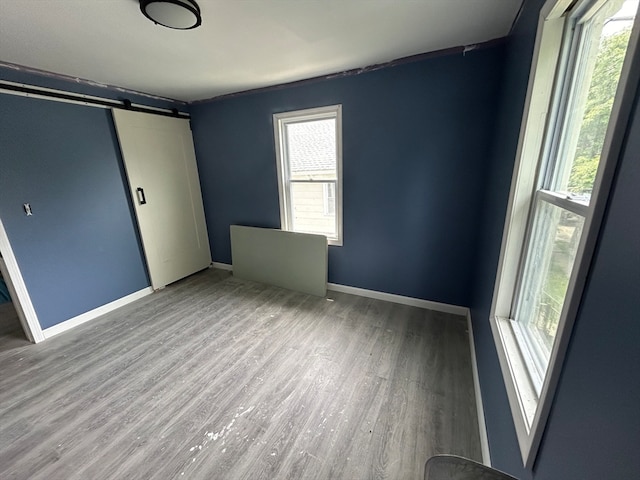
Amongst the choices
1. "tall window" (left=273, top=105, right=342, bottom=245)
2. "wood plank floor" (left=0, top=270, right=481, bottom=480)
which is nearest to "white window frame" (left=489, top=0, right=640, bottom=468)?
"wood plank floor" (left=0, top=270, right=481, bottom=480)

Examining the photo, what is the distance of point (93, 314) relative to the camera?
9.22 feet

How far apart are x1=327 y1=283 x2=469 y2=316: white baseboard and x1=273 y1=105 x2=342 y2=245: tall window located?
22.8 inches

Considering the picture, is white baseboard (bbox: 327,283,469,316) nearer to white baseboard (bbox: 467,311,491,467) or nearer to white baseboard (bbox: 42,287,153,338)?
white baseboard (bbox: 467,311,491,467)

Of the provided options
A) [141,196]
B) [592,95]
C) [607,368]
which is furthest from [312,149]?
[607,368]

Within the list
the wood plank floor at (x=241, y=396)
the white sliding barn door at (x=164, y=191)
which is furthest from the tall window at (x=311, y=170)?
the white sliding barn door at (x=164, y=191)

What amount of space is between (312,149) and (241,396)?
246 cm

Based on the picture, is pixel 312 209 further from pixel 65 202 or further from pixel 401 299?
pixel 65 202

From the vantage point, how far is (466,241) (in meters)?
2.46

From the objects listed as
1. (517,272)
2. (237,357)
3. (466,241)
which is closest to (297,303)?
(237,357)

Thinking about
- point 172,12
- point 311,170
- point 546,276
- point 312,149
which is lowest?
Answer: point 546,276

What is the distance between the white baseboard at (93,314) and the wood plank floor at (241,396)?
13cm

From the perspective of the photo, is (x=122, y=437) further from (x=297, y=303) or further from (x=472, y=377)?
(x=472, y=377)

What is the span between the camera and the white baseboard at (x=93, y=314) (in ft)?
8.27

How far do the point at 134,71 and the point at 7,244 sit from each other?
184 centimetres
